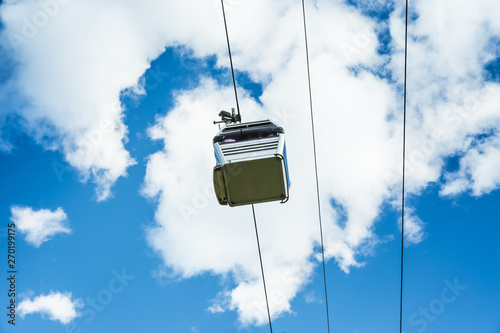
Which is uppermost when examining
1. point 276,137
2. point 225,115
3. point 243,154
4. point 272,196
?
point 225,115

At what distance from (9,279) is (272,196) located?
36.0 ft

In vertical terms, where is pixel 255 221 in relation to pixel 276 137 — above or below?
below

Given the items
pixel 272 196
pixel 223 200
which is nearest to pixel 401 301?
pixel 272 196

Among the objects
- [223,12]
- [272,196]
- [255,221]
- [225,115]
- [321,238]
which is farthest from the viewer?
[225,115]

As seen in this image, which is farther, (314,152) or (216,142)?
(314,152)

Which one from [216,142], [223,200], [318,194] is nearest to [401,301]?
[318,194]

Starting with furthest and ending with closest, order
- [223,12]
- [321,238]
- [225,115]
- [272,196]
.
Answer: [225,115], [321,238], [223,12], [272,196]

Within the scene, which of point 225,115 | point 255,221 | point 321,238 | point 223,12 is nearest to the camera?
point 223,12

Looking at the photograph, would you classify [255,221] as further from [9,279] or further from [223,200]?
[9,279]

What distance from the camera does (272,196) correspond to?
7.75m

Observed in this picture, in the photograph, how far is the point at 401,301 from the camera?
9.85 meters

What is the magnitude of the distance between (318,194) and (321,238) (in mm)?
1115

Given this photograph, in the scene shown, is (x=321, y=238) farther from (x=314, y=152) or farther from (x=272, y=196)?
(x=272, y=196)

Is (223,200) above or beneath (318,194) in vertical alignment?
beneath
